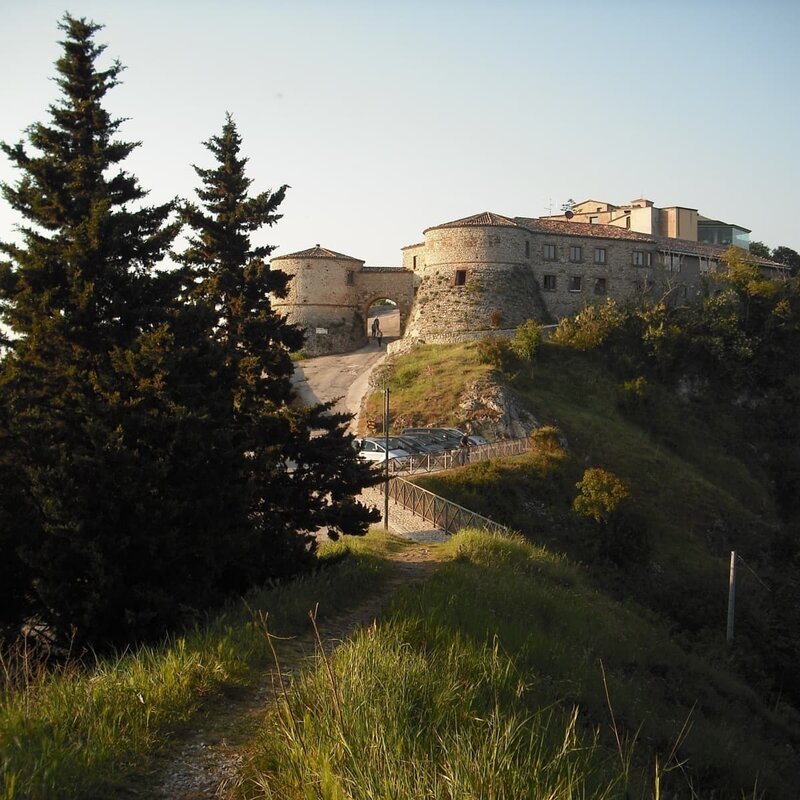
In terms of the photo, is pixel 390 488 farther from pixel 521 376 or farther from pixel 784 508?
pixel 784 508

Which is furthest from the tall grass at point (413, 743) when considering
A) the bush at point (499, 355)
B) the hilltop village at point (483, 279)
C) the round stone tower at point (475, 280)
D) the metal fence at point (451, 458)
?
the round stone tower at point (475, 280)

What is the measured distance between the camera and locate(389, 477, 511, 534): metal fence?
23297mm

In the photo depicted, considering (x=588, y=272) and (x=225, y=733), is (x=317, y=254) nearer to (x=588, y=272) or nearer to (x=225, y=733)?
(x=588, y=272)

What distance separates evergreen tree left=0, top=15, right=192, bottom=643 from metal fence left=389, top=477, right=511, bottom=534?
36.0 ft

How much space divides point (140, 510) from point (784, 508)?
38.8m

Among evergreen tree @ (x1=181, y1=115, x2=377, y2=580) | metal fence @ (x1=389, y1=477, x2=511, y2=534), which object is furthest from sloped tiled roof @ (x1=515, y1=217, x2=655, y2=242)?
evergreen tree @ (x1=181, y1=115, x2=377, y2=580)

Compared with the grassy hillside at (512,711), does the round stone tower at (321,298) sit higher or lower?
higher

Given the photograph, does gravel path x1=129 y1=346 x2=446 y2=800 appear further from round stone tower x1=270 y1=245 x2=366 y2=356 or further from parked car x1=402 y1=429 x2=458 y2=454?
round stone tower x1=270 y1=245 x2=366 y2=356

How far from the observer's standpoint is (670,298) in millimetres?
54062

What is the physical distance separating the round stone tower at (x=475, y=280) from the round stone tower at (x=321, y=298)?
14.4 ft

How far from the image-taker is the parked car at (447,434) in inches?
1340

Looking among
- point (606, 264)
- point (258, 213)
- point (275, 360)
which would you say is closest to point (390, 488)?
point (275, 360)

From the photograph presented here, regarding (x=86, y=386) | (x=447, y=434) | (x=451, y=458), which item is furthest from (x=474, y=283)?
(x=86, y=386)

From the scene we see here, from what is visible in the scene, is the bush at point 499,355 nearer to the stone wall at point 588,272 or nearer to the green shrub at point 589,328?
the green shrub at point 589,328
